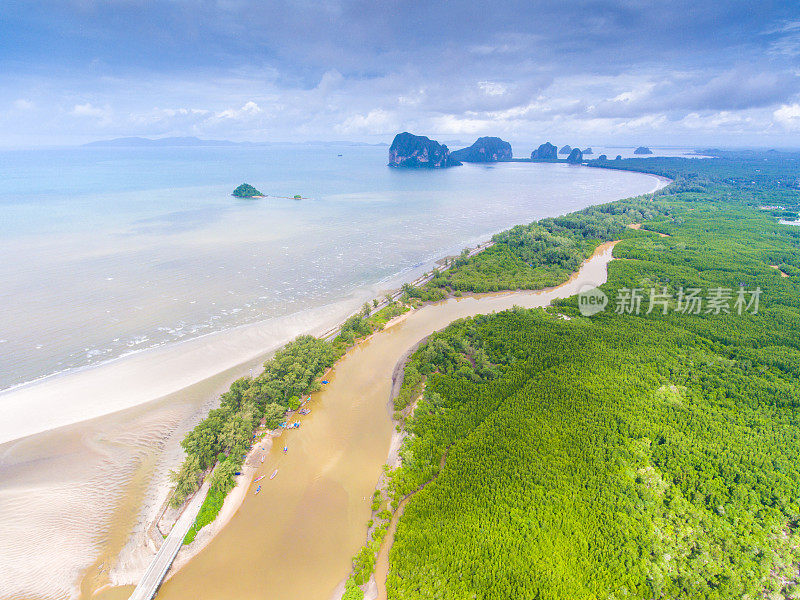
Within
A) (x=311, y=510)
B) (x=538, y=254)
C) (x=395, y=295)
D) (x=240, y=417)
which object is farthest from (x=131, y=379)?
(x=538, y=254)

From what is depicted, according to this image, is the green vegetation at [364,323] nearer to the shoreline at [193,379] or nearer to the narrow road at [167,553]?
the shoreline at [193,379]

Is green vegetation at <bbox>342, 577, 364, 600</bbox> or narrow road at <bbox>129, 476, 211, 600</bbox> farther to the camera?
narrow road at <bbox>129, 476, 211, 600</bbox>

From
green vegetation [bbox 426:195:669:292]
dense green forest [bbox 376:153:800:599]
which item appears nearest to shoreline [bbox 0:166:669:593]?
dense green forest [bbox 376:153:800:599]

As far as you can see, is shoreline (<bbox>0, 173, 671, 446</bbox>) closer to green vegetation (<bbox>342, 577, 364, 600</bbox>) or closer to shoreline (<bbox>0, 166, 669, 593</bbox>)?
shoreline (<bbox>0, 166, 669, 593</bbox>)

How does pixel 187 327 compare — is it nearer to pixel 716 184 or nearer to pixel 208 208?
pixel 208 208

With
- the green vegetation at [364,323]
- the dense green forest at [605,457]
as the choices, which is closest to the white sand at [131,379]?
the green vegetation at [364,323]

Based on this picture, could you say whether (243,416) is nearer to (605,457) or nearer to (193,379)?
(193,379)
